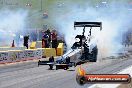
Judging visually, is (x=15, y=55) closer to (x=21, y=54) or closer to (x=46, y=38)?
(x=21, y=54)

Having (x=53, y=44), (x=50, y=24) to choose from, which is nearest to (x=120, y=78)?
(x=53, y=44)

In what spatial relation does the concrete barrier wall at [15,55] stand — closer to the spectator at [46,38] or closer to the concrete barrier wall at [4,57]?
the concrete barrier wall at [4,57]

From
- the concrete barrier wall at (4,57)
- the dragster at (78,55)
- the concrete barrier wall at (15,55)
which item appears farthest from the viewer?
the concrete barrier wall at (15,55)

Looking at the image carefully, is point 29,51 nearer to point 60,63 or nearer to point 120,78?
point 60,63

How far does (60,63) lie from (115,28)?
793 inches

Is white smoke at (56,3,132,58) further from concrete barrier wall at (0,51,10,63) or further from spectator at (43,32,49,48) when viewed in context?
concrete barrier wall at (0,51,10,63)

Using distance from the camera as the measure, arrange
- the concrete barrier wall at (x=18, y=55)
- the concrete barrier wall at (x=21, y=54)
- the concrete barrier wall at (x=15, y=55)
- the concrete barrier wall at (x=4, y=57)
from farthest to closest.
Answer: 1. the concrete barrier wall at (x=15, y=55)
2. the concrete barrier wall at (x=21, y=54)
3. the concrete barrier wall at (x=18, y=55)
4. the concrete barrier wall at (x=4, y=57)

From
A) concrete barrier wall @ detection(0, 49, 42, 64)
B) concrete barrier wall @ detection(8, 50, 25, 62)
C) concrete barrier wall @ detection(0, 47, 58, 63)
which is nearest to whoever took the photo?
concrete barrier wall @ detection(0, 49, 42, 64)

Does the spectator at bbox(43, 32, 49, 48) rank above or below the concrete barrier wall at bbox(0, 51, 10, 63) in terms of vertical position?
above

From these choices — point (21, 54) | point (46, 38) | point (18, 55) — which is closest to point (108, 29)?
point (46, 38)

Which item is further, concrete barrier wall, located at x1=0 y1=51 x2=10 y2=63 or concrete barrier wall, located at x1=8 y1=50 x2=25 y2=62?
concrete barrier wall, located at x1=8 y1=50 x2=25 y2=62

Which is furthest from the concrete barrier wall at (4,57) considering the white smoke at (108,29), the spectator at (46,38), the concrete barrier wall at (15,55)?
the spectator at (46,38)

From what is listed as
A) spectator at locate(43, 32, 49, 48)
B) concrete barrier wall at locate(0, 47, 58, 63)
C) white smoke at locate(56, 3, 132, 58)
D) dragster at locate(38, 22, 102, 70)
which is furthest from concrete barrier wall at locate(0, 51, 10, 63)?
spectator at locate(43, 32, 49, 48)

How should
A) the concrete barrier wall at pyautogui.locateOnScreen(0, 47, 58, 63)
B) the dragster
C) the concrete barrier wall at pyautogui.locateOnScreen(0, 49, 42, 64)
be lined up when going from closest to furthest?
the dragster
the concrete barrier wall at pyautogui.locateOnScreen(0, 49, 42, 64)
the concrete barrier wall at pyautogui.locateOnScreen(0, 47, 58, 63)
